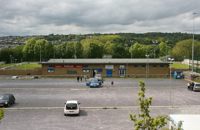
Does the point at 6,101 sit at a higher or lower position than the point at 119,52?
lower

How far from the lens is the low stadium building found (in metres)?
67.9

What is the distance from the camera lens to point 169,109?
31.7 m

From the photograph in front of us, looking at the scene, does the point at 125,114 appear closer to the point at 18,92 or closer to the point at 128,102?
the point at 128,102

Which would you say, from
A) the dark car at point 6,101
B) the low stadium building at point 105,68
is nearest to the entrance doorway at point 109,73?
the low stadium building at point 105,68

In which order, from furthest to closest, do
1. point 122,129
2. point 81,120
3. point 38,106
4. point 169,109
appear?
1. point 38,106
2. point 169,109
3. point 81,120
4. point 122,129

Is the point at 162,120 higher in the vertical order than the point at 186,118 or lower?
higher

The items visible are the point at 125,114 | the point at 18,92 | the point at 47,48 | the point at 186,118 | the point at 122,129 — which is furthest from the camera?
the point at 47,48

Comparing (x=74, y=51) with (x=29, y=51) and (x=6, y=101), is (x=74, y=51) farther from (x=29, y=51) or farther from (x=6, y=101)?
(x=6, y=101)

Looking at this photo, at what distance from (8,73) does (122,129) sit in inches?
2030

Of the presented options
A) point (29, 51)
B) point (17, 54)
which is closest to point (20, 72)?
point (29, 51)

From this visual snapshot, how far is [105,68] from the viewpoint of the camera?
68312 mm

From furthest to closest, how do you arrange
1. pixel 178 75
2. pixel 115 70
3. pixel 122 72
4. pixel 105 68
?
pixel 122 72 → pixel 115 70 → pixel 105 68 → pixel 178 75

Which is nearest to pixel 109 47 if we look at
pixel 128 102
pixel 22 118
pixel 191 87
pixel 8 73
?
pixel 8 73

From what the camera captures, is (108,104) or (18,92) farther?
(18,92)
